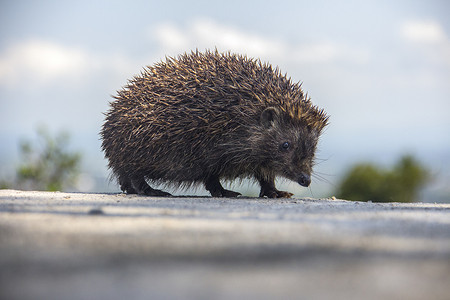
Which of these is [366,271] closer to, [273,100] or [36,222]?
[36,222]

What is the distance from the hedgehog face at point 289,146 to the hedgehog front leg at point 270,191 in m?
0.91

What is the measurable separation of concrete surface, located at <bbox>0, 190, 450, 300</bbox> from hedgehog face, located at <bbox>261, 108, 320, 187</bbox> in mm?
4730

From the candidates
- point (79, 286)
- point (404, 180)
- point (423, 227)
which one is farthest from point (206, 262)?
point (404, 180)

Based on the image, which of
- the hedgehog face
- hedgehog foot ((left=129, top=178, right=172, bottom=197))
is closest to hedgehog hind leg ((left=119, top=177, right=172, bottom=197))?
hedgehog foot ((left=129, top=178, right=172, bottom=197))

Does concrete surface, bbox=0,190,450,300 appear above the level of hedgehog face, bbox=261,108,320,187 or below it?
below

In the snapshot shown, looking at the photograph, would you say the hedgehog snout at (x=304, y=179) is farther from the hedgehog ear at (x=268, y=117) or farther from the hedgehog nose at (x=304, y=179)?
the hedgehog ear at (x=268, y=117)

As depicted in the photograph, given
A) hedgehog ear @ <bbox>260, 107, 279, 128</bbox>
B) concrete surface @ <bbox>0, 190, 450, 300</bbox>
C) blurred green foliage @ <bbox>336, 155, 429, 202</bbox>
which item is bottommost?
concrete surface @ <bbox>0, 190, 450, 300</bbox>

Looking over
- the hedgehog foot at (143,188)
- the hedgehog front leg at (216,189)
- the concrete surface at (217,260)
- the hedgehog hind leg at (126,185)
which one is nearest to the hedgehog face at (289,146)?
the hedgehog front leg at (216,189)

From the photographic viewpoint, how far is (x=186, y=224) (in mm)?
4711

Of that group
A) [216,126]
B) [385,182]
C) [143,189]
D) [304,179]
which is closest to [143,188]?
[143,189]

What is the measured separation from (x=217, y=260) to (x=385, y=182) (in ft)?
158

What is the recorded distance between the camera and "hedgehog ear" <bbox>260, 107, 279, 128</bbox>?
9.77m

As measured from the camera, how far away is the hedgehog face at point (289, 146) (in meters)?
9.70

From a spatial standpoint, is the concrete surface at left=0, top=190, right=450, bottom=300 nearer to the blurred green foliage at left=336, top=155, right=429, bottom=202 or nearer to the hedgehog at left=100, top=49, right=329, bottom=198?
the hedgehog at left=100, top=49, right=329, bottom=198
